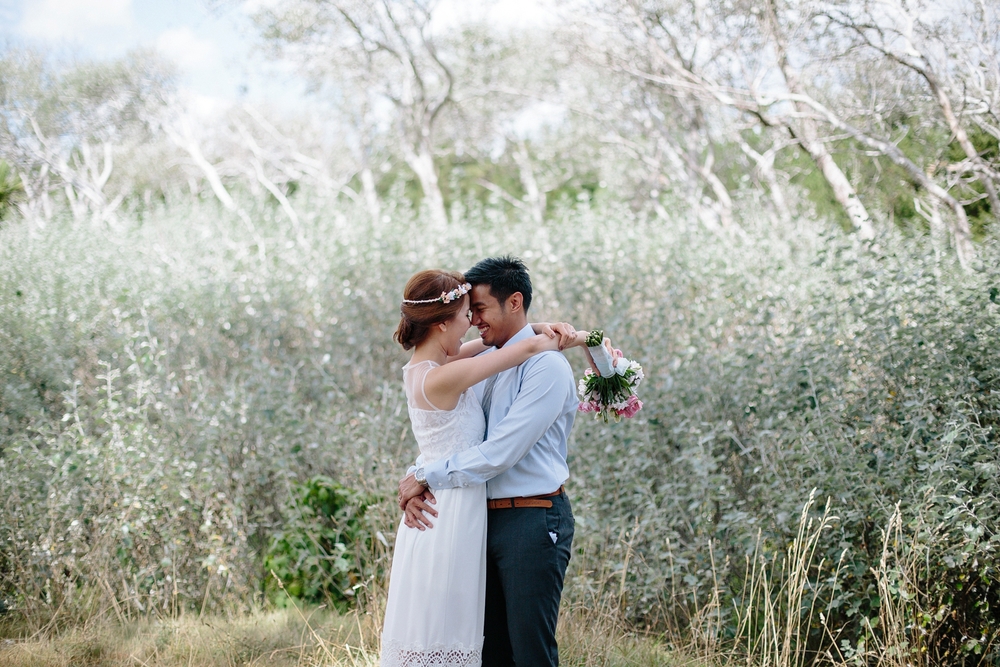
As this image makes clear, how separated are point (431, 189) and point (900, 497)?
11584 mm

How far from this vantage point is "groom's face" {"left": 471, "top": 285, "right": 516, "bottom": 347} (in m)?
2.61

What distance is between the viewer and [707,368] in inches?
202

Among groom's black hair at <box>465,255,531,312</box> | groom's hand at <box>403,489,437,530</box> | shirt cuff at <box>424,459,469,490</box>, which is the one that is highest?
groom's black hair at <box>465,255,531,312</box>

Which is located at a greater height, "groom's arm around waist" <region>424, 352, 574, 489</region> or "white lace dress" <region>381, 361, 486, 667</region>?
"groom's arm around waist" <region>424, 352, 574, 489</region>

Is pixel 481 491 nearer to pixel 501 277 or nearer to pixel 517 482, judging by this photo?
pixel 517 482

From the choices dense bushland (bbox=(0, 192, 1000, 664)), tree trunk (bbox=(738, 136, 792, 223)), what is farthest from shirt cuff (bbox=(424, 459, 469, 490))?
tree trunk (bbox=(738, 136, 792, 223))

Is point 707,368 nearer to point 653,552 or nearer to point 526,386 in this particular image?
point 653,552

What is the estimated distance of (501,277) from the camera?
259 centimetres

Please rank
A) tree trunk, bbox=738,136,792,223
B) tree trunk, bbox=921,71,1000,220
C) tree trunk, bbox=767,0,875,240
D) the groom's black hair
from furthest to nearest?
tree trunk, bbox=738,136,792,223
tree trunk, bbox=767,0,875,240
tree trunk, bbox=921,71,1000,220
the groom's black hair

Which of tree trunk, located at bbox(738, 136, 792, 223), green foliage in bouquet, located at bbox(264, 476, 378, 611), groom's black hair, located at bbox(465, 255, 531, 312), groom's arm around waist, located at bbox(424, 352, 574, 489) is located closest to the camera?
groom's arm around waist, located at bbox(424, 352, 574, 489)

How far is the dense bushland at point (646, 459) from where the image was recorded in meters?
3.49

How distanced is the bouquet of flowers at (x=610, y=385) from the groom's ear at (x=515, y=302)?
257mm

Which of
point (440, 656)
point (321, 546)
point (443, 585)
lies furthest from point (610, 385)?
point (321, 546)

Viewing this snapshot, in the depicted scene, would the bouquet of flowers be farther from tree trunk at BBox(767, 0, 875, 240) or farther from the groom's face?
tree trunk at BBox(767, 0, 875, 240)
